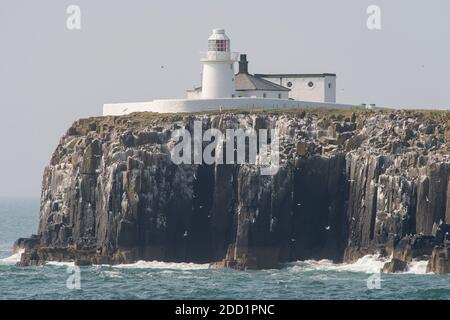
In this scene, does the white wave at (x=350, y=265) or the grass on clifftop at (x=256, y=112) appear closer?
the white wave at (x=350, y=265)

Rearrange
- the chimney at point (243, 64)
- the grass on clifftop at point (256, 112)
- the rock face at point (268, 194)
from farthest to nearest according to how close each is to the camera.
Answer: the chimney at point (243, 64) < the grass on clifftop at point (256, 112) < the rock face at point (268, 194)

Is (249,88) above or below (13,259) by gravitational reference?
above

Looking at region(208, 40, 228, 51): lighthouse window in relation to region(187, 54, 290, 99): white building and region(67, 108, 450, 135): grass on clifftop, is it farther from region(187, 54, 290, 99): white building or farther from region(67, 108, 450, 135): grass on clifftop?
region(67, 108, 450, 135): grass on clifftop

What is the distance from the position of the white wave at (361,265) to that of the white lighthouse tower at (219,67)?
71.9ft

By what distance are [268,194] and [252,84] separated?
75.6ft

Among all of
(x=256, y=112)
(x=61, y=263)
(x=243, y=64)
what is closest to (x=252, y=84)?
(x=243, y=64)

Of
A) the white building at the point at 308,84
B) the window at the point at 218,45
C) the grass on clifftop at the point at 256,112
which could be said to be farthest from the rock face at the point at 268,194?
the white building at the point at 308,84

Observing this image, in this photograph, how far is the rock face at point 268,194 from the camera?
6471 inches

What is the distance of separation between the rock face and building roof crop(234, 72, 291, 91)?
14.0 meters

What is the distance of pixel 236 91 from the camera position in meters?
185

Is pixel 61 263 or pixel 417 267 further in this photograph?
pixel 61 263

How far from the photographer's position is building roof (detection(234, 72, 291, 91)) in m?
187

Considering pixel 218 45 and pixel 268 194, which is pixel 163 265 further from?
pixel 218 45

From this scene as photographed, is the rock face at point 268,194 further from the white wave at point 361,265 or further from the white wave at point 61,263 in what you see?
the white wave at point 361,265
